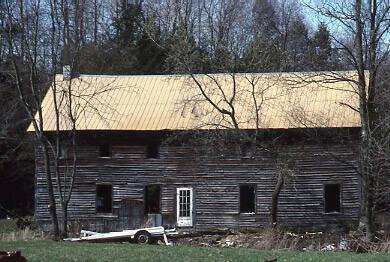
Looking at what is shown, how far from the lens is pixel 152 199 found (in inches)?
1551

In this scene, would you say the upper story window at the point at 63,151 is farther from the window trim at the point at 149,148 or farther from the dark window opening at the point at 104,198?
the window trim at the point at 149,148

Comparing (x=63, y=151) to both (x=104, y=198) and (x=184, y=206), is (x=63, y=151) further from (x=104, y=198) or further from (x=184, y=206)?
(x=184, y=206)

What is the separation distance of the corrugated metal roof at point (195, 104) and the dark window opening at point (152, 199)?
4161 mm

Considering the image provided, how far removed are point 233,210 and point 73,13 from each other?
13184 millimetres

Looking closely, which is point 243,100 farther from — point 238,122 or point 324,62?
point 324,62

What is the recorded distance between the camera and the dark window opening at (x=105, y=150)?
36594 millimetres

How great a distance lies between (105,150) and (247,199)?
27.3ft

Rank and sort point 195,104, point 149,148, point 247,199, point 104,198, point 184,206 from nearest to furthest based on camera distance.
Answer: point 195,104 < point 184,206 < point 149,148 < point 247,199 < point 104,198

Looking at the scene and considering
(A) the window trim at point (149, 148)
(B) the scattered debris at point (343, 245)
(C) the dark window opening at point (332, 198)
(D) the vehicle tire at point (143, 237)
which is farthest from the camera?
(A) the window trim at point (149, 148)

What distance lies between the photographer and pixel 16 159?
4488 centimetres

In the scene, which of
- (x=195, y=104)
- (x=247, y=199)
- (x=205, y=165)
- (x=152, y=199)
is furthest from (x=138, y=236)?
(x=152, y=199)

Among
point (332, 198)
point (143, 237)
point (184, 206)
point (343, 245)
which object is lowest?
point (143, 237)

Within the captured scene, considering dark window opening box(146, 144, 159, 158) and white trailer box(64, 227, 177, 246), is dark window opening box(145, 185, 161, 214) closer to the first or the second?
dark window opening box(146, 144, 159, 158)

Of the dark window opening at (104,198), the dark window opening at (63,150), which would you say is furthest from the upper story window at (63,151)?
the dark window opening at (104,198)
